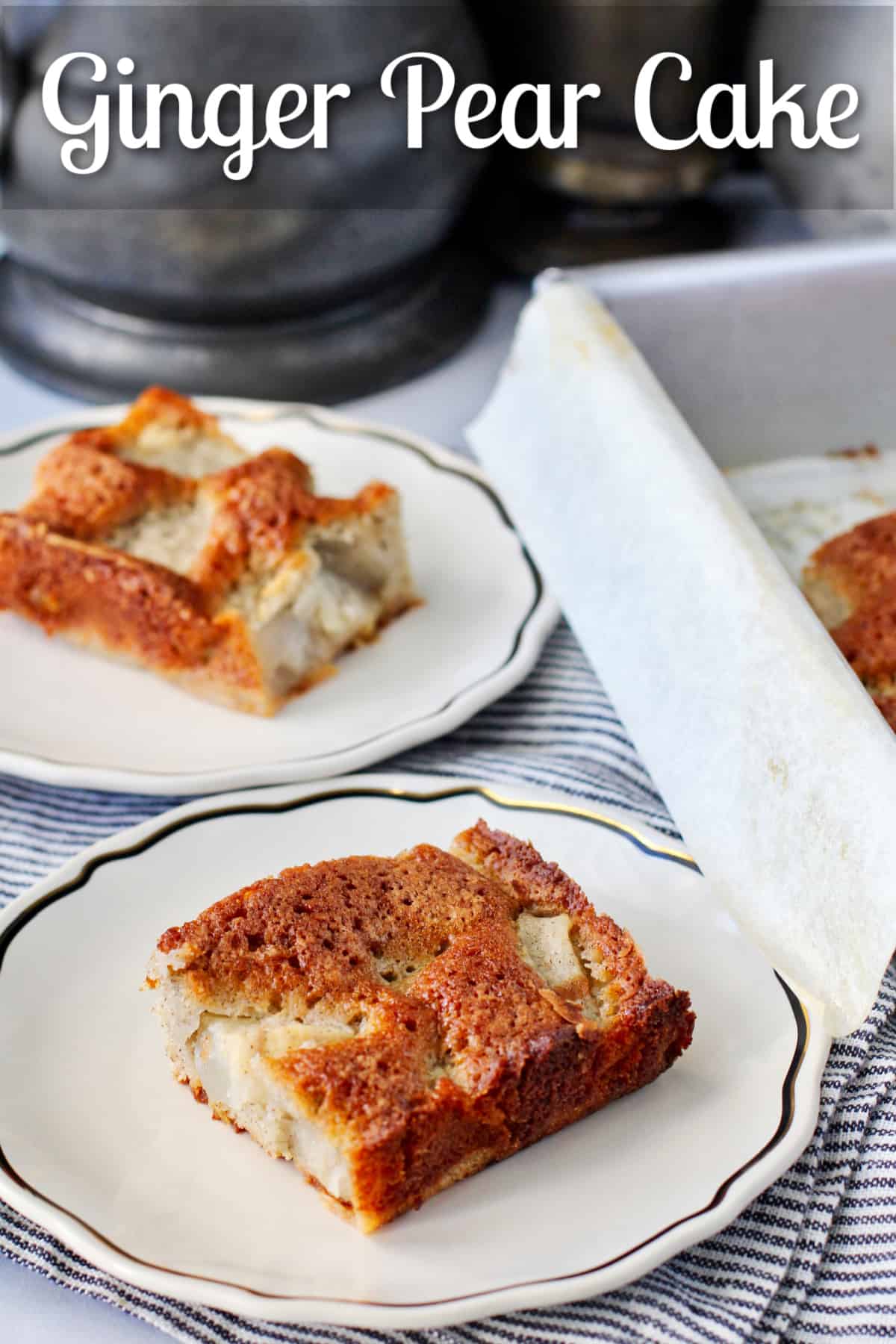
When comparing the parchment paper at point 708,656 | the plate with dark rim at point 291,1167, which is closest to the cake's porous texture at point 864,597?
the parchment paper at point 708,656

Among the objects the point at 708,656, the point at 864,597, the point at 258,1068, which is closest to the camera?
the point at 258,1068

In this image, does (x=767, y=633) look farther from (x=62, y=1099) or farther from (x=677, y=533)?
(x=62, y=1099)

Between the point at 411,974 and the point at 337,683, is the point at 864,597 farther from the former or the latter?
the point at 411,974

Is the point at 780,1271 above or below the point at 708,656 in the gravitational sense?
below

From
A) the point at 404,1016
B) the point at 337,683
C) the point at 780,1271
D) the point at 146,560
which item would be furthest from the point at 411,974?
the point at 146,560

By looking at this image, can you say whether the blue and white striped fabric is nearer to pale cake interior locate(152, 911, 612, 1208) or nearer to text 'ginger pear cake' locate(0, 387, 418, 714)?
pale cake interior locate(152, 911, 612, 1208)

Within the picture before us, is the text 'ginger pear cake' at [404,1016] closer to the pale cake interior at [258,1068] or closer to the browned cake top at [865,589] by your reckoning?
the pale cake interior at [258,1068]
